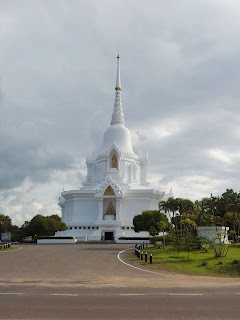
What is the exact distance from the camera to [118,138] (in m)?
78.0

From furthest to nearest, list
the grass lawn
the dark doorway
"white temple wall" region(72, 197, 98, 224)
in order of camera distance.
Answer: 1. "white temple wall" region(72, 197, 98, 224)
2. the dark doorway
3. the grass lawn

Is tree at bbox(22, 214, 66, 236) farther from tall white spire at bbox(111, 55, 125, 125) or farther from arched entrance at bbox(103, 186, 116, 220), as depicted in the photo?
tall white spire at bbox(111, 55, 125, 125)

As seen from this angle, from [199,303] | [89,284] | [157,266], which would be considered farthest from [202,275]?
[199,303]

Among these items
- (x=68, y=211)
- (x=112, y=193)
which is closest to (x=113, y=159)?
(x=112, y=193)

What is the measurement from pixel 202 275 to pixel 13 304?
12.4 m

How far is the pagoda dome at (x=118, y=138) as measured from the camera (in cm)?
7775

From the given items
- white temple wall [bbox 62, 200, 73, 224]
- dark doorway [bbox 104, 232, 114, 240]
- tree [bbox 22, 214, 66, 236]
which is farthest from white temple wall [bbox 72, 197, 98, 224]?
tree [bbox 22, 214, 66, 236]

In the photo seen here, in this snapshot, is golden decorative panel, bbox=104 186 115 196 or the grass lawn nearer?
the grass lawn

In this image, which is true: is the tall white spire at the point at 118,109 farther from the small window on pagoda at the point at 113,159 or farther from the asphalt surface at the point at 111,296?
the asphalt surface at the point at 111,296

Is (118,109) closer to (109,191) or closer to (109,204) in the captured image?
(109,191)

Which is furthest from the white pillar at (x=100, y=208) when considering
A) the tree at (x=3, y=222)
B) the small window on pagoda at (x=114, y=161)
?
the tree at (x=3, y=222)

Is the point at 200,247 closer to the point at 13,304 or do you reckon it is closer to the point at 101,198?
the point at 13,304

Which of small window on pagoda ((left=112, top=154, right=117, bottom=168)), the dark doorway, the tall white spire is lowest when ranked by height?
the dark doorway

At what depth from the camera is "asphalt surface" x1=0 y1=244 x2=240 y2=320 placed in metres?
9.86
